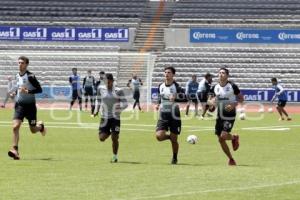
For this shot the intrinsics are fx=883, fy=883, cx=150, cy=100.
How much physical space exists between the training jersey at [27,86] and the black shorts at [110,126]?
1567 mm

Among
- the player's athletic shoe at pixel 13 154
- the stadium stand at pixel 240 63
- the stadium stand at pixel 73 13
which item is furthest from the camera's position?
the stadium stand at pixel 73 13

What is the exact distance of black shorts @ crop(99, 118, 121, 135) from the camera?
18.9 metres

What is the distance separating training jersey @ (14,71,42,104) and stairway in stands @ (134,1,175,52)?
36.3 m

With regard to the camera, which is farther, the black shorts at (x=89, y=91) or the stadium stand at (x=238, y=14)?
the stadium stand at (x=238, y=14)

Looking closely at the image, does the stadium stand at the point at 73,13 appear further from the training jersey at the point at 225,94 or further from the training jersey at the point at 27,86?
the training jersey at the point at 225,94

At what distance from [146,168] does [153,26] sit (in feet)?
135

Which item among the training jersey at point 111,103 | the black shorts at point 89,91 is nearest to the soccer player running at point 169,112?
the training jersey at point 111,103

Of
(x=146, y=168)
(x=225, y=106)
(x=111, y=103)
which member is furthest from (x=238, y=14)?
(x=146, y=168)

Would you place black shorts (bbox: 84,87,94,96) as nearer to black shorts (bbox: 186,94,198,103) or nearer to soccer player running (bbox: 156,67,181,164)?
black shorts (bbox: 186,94,198,103)

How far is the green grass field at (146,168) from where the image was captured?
12914mm

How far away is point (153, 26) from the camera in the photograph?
5759 cm

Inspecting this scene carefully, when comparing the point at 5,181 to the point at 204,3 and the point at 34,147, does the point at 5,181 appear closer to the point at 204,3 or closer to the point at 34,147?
the point at 34,147

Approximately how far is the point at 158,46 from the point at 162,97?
3735cm

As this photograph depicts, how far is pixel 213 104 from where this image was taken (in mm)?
18047
